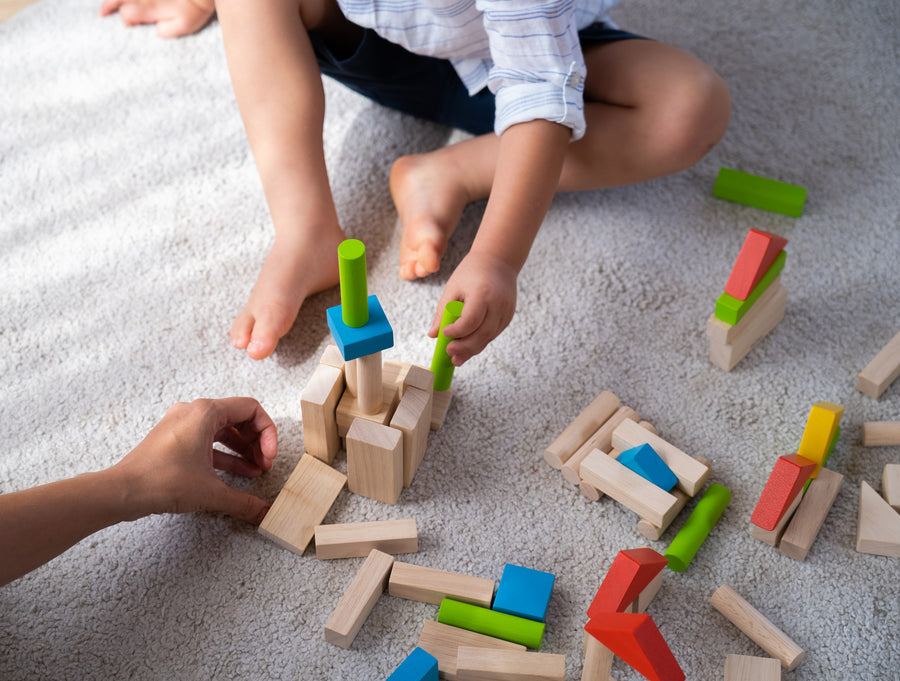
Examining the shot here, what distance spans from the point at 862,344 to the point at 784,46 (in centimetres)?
64

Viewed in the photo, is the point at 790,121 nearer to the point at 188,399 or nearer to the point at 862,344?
the point at 862,344

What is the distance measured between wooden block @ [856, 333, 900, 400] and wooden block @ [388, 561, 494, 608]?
511 millimetres

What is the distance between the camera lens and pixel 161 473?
0.78 metres

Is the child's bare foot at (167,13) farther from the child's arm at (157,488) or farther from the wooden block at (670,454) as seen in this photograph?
the wooden block at (670,454)

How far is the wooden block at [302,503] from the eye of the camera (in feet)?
2.65

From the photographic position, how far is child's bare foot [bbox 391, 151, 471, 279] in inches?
40.1

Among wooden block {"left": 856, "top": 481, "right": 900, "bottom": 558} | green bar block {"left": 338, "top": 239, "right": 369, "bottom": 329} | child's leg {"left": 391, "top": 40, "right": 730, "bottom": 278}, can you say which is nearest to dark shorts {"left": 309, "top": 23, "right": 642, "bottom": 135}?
child's leg {"left": 391, "top": 40, "right": 730, "bottom": 278}

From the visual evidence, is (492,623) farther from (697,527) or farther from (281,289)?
(281,289)

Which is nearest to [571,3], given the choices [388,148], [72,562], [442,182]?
[442,182]

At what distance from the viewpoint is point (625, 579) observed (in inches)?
26.1

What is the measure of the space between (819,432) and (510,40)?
1.75ft

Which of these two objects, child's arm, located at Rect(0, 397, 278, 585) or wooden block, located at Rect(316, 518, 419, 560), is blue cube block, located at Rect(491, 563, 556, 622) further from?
child's arm, located at Rect(0, 397, 278, 585)

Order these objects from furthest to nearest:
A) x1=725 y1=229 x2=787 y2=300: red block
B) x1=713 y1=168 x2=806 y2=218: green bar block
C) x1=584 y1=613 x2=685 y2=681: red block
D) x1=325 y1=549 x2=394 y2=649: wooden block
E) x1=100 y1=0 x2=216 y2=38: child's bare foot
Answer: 1. x1=100 y1=0 x2=216 y2=38: child's bare foot
2. x1=713 y1=168 x2=806 y2=218: green bar block
3. x1=725 y1=229 x2=787 y2=300: red block
4. x1=325 y1=549 x2=394 y2=649: wooden block
5. x1=584 y1=613 x2=685 y2=681: red block

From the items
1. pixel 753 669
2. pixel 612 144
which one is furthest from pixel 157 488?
pixel 612 144
